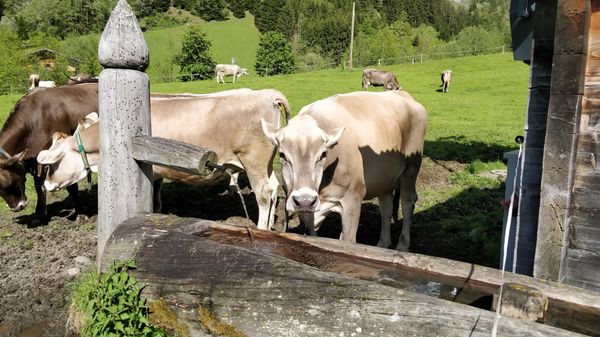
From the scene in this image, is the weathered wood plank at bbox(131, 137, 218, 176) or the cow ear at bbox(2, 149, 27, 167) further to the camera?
the cow ear at bbox(2, 149, 27, 167)

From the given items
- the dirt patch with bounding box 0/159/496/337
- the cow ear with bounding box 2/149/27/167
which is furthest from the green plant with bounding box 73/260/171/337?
the cow ear with bounding box 2/149/27/167

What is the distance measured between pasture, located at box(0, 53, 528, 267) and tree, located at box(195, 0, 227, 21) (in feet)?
304

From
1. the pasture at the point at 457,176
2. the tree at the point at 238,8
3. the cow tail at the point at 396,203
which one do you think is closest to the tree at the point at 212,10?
the tree at the point at 238,8

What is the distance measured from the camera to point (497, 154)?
37.1 feet

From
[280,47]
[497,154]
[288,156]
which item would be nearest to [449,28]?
[280,47]

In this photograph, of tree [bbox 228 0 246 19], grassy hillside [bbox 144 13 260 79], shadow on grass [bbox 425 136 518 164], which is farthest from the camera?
tree [bbox 228 0 246 19]

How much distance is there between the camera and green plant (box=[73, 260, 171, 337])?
267 centimetres

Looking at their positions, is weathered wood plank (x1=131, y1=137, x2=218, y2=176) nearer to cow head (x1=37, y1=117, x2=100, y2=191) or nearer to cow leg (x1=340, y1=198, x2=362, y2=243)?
cow leg (x1=340, y1=198, x2=362, y2=243)

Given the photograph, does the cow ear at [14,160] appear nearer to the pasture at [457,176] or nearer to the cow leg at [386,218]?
the pasture at [457,176]

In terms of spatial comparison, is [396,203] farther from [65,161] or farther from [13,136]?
[13,136]

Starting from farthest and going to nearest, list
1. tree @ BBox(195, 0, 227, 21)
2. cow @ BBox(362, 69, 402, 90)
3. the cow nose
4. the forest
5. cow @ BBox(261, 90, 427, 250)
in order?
tree @ BBox(195, 0, 227, 21) → the forest → cow @ BBox(362, 69, 402, 90) → cow @ BBox(261, 90, 427, 250) → the cow nose

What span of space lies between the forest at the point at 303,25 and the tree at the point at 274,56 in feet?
5.36

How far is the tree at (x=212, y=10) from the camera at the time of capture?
11431 cm

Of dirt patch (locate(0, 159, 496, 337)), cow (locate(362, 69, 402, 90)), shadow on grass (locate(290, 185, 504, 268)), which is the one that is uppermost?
cow (locate(362, 69, 402, 90))
